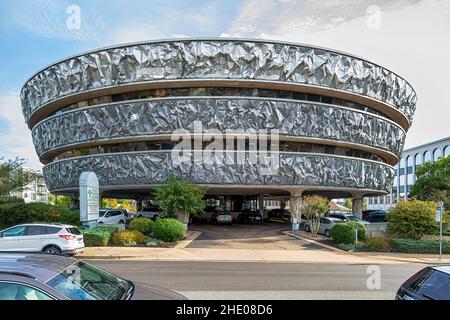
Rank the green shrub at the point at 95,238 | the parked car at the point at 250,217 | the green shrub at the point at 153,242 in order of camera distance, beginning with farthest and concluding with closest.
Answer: the parked car at the point at 250,217, the green shrub at the point at 153,242, the green shrub at the point at 95,238

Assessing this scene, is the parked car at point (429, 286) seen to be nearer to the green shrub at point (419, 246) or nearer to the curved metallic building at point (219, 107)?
the green shrub at point (419, 246)

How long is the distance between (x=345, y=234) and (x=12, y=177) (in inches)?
997

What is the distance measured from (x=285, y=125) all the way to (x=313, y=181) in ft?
19.0

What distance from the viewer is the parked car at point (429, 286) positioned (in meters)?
4.92

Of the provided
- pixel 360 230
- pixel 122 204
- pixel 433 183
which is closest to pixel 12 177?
→ pixel 360 230

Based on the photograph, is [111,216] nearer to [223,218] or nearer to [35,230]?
[223,218]

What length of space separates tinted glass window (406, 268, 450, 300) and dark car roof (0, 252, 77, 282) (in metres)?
4.73

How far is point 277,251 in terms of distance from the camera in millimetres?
20453

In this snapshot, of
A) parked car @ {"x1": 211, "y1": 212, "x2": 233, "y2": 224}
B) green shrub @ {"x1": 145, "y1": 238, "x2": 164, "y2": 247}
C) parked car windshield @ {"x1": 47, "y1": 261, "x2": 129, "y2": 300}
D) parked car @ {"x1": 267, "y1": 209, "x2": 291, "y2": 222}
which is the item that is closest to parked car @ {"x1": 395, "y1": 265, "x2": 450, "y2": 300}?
parked car windshield @ {"x1": 47, "y1": 261, "x2": 129, "y2": 300}

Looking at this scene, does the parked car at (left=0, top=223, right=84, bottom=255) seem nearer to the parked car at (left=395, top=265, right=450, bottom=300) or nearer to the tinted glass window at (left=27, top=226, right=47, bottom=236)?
the tinted glass window at (left=27, top=226, right=47, bottom=236)

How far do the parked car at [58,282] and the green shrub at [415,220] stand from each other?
70.6ft

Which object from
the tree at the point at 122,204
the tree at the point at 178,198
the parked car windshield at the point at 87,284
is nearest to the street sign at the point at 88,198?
the tree at the point at 178,198

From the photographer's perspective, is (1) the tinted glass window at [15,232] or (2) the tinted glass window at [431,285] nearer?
(2) the tinted glass window at [431,285]
